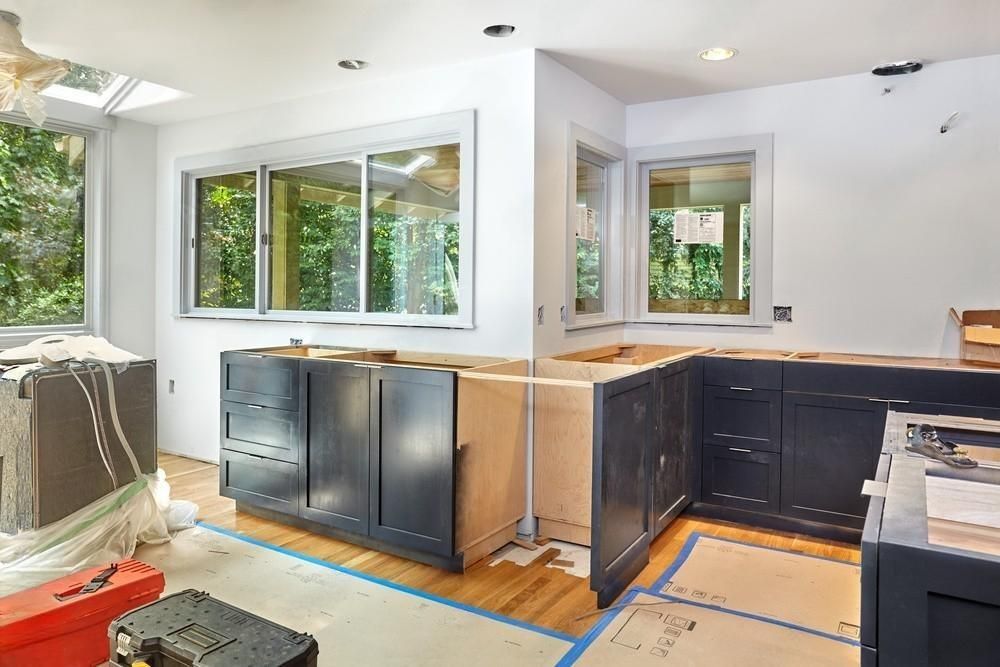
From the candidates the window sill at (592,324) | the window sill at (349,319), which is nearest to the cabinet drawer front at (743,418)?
the window sill at (592,324)

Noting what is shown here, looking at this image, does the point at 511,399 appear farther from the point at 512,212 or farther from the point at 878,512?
the point at 878,512

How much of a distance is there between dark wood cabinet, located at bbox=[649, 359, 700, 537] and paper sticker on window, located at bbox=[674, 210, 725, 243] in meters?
0.99

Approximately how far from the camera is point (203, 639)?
4.95 feet

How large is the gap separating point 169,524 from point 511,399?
1.89 metres

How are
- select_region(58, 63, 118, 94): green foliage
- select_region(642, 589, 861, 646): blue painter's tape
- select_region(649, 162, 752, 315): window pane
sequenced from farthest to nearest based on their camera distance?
select_region(58, 63, 118, 94): green foliage
select_region(649, 162, 752, 315): window pane
select_region(642, 589, 861, 646): blue painter's tape

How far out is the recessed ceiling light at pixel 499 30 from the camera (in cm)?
308

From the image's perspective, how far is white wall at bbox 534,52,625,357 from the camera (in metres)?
3.41

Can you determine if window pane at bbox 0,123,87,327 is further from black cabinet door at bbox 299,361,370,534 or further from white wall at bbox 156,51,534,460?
black cabinet door at bbox 299,361,370,534

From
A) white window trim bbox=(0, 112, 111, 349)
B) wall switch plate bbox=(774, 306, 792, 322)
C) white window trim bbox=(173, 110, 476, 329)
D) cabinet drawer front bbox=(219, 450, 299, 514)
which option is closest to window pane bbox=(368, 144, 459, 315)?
white window trim bbox=(173, 110, 476, 329)

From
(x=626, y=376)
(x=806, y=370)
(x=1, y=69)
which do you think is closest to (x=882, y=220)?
(x=806, y=370)

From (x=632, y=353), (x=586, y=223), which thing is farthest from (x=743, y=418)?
(x=586, y=223)

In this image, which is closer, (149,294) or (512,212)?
(512,212)

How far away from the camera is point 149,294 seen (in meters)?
5.10

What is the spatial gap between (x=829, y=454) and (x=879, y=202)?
4.75ft
